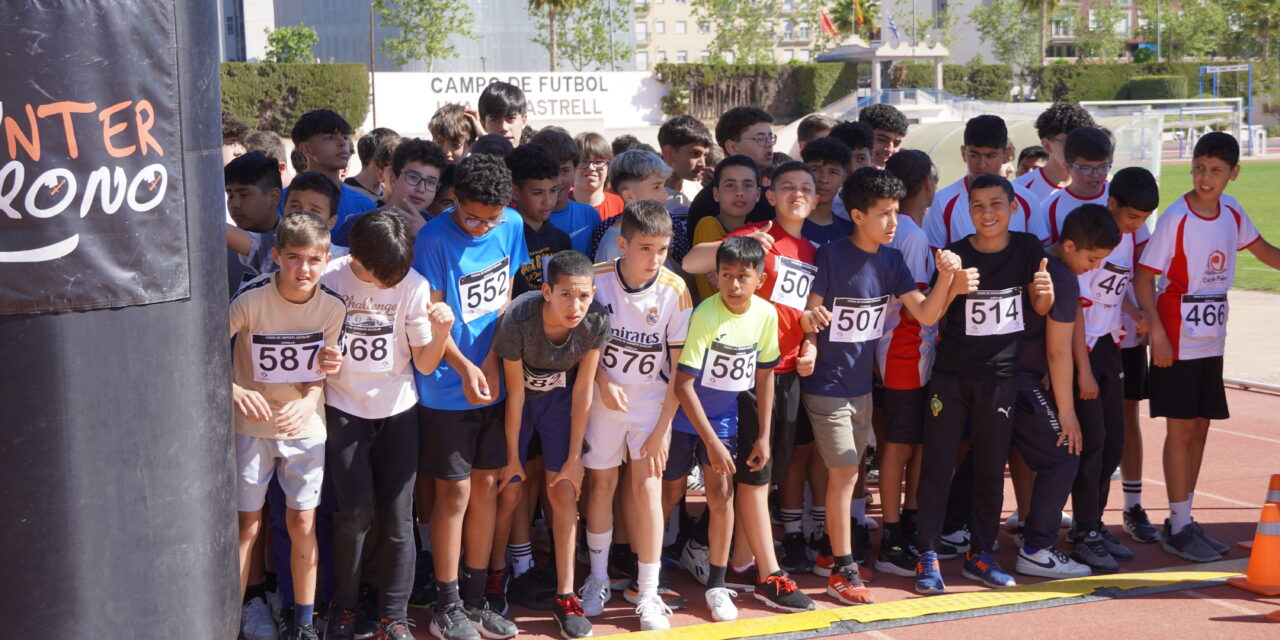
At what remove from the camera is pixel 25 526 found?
3.03 meters

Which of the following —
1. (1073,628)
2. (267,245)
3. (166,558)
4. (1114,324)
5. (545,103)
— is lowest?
(1073,628)

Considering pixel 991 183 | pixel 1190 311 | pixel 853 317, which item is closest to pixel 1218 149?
pixel 1190 311

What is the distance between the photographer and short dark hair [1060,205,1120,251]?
539 cm

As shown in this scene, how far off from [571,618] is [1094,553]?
2652 mm

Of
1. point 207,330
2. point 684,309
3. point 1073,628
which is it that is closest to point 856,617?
point 1073,628

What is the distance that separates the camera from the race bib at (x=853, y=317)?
5238mm

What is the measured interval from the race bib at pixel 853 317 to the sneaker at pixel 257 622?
265 centimetres

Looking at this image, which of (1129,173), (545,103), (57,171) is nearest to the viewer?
(57,171)

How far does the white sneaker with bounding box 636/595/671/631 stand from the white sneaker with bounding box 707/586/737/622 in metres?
0.20

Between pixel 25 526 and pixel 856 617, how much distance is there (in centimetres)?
322

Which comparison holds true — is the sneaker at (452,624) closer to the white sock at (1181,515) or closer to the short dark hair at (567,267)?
the short dark hair at (567,267)

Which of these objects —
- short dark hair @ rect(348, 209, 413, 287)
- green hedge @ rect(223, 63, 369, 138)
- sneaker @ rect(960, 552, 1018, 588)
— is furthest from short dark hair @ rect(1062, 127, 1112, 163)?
green hedge @ rect(223, 63, 369, 138)

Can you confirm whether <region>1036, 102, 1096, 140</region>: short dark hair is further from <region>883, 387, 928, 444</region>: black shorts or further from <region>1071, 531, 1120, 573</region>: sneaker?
<region>1071, 531, 1120, 573</region>: sneaker

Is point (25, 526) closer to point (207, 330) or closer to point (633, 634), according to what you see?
point (207, 330)
